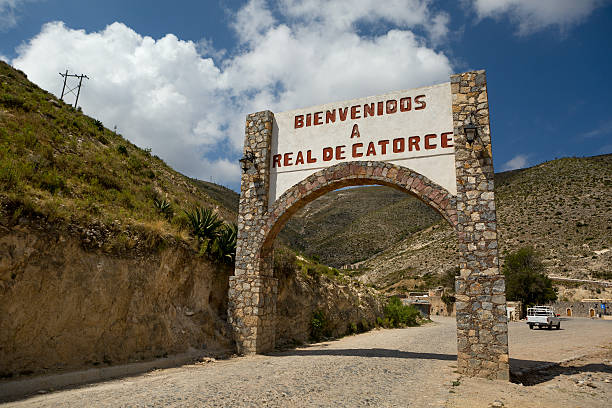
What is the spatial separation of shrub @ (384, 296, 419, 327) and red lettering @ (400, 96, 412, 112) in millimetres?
15208

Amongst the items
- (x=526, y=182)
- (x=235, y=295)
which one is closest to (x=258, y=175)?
(x=235, y=295)

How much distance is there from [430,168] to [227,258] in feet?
21.4

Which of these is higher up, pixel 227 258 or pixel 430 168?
pixel 430 168

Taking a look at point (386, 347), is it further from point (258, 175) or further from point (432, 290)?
point (432, 290)

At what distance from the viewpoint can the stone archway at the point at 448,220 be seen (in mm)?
8242

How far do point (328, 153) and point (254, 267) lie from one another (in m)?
3.94

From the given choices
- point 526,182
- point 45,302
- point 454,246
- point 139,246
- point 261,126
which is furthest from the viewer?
point 526,182

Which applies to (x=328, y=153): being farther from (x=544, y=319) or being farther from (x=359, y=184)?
(x=544, y=319)

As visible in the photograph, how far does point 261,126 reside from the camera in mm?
12227

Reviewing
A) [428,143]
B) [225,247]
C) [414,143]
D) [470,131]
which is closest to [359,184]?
[414,143]

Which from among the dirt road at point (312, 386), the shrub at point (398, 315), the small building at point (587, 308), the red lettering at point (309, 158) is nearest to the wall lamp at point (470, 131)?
the red lettering at point (309, 158)

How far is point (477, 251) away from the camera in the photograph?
8602 millimetres

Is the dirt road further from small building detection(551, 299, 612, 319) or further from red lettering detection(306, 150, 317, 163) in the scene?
small building detection(551, 299, 612, 319)

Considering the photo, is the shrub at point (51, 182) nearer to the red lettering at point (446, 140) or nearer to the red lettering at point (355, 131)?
the red lettering at point (355, 131)
